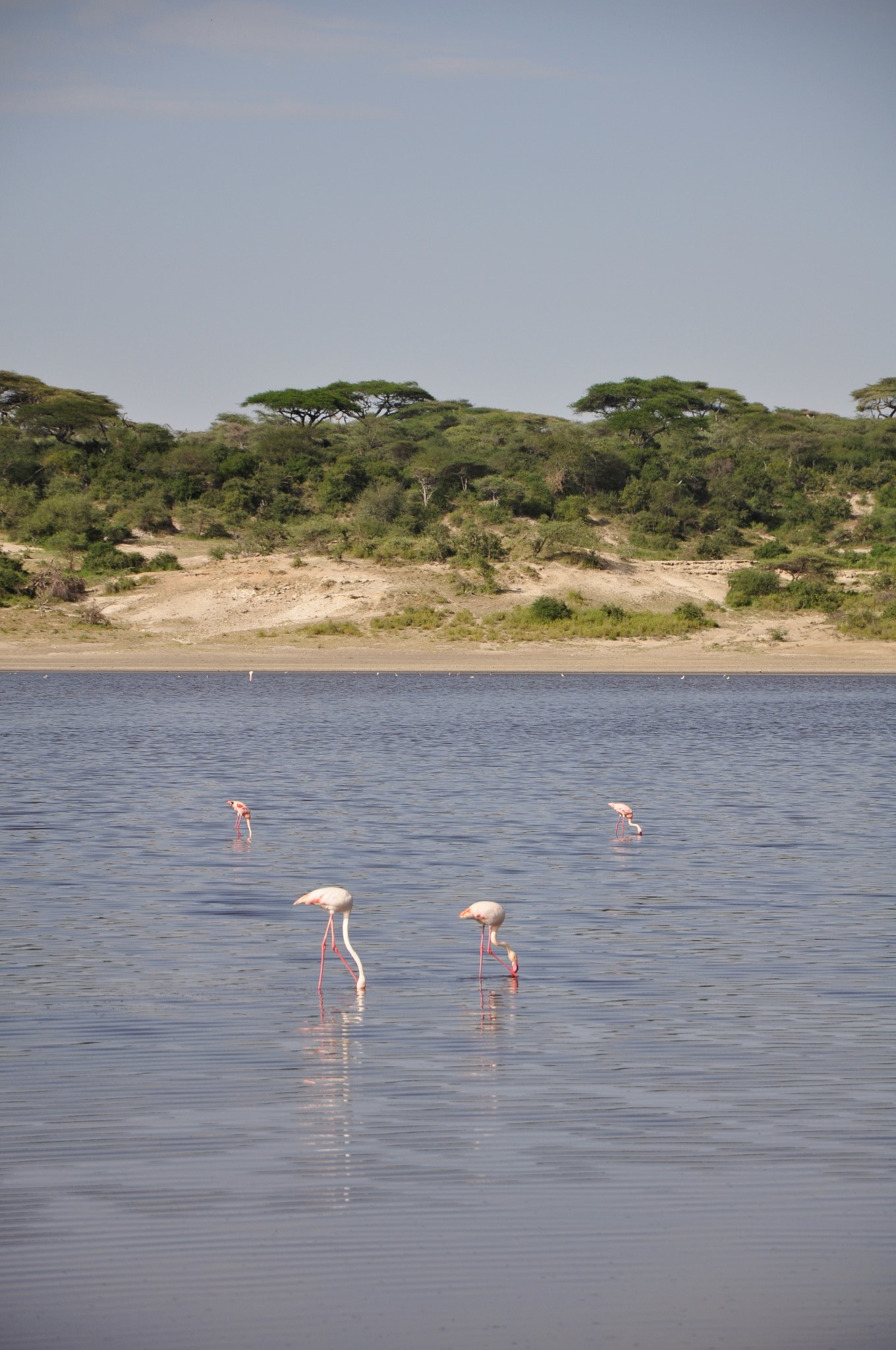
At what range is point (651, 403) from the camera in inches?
3752

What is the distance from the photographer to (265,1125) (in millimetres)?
7586

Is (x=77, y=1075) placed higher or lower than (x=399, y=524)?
lower

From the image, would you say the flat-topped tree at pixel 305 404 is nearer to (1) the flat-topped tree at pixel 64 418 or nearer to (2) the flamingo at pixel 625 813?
(1) the flat-topped tree at pixel 64 418

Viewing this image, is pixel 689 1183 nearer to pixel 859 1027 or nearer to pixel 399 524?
pixel 859 1027

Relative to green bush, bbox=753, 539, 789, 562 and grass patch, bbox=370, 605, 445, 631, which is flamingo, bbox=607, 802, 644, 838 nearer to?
grass patch, bbox=370, 605, 445, 631

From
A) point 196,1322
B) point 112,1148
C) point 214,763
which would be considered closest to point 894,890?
point 112,1148

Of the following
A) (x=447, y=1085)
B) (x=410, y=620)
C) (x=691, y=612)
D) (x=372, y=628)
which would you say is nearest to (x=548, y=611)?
(x=410, y=620)

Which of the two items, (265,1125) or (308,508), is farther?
(308,508)

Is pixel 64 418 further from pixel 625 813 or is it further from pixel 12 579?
pixel 625 813

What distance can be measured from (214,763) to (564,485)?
163ft

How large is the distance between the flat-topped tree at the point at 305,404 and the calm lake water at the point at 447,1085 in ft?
247

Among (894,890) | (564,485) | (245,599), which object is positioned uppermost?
(564,485)

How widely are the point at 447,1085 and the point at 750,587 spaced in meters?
53.2

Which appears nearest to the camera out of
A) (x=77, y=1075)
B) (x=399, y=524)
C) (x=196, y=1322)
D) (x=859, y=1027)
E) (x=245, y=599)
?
(x=196, y=1322)
